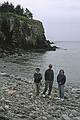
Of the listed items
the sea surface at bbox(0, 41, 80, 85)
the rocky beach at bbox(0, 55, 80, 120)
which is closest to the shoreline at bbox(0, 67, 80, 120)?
the rocky beach at bbox(0, 55, 80, 120)

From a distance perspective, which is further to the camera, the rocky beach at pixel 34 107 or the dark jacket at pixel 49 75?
the dark jacket at pixel 49 75

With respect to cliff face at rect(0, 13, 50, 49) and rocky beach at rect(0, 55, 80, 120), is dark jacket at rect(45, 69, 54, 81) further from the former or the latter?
cliff face at rect(0, 13, 50, 49)

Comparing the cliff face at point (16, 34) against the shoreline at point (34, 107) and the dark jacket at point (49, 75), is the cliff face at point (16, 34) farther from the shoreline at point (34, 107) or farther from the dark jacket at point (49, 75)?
the shoreline at point (34, 107)

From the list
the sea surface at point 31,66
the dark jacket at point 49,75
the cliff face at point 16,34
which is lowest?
the sea surface at point 31,66

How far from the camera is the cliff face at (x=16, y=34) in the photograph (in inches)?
3737

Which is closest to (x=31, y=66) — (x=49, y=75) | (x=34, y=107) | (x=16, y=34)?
(x=49, y=75)

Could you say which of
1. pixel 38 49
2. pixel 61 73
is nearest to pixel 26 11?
pixel 38 49

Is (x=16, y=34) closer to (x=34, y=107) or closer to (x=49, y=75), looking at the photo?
(x=49, y=75)

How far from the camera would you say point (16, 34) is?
102 m

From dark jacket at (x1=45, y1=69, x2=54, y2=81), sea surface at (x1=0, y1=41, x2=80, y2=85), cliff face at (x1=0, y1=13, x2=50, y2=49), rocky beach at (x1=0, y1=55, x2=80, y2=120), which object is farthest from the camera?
cliff face at (x1=0, y1=13, x2=50, y2=49)

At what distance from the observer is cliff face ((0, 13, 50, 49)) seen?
94912 mm

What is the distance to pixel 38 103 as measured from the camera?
21.4m

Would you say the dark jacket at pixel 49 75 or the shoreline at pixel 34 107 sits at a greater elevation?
the dark jacket at pixel 49 75

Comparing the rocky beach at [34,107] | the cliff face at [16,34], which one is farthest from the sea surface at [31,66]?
the rocky beach at [34,107]
